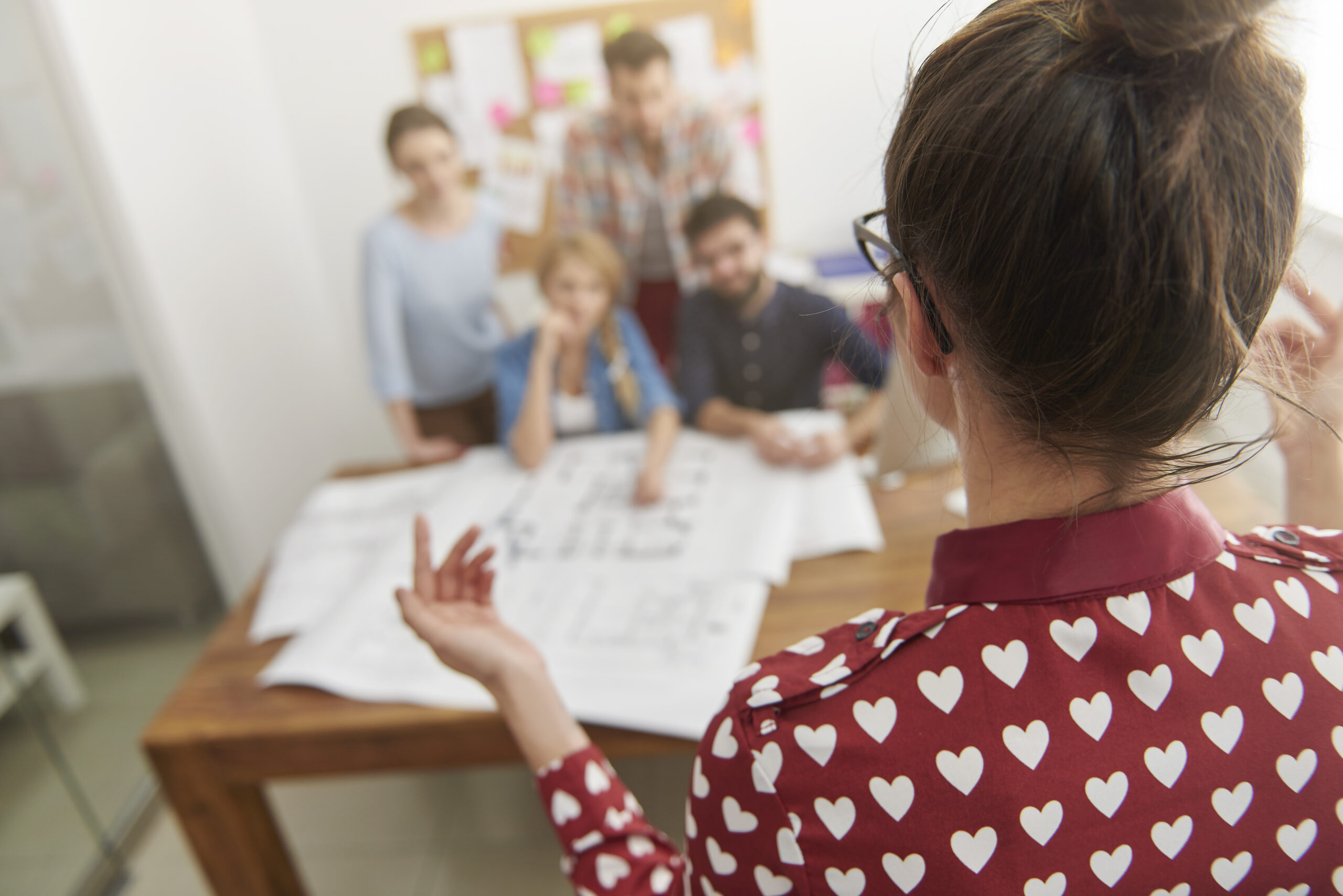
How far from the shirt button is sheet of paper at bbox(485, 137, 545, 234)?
8.28 ft

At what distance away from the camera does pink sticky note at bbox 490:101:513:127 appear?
8.65 feet

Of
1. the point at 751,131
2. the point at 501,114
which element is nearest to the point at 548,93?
the point at 501,114

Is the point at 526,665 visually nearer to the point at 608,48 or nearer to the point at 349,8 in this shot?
the point at 608,48

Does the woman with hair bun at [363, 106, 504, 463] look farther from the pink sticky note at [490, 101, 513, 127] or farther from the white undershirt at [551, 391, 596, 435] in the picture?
the pink sticky note at [490, 101, 513, 127]

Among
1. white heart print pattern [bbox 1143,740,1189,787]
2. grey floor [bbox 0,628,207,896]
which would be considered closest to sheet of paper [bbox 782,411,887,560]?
white heart print pattern [bbox 1143,740,1189,787]

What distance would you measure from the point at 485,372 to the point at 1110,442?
5.77 feet

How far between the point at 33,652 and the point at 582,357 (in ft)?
3.48

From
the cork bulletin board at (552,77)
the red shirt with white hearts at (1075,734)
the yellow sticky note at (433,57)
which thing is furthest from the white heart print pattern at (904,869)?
the yellow sticky note at (433,57)

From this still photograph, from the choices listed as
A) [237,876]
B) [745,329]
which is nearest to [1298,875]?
[237,876]

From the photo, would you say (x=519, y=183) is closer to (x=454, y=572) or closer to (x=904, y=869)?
(x=454, y=572)

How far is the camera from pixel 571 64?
2594 mm

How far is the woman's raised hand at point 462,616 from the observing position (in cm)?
69

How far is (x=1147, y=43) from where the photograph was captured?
0.30 metres

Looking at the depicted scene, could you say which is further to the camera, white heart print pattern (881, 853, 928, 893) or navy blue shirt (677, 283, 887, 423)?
navy blue shirt (677, 283, 887, 423)
